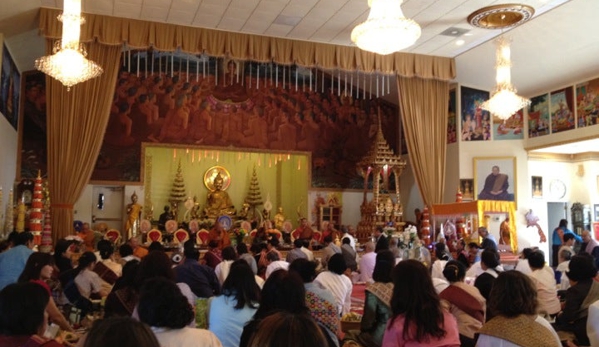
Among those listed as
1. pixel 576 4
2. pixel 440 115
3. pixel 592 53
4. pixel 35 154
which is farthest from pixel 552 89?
pixel 35 154

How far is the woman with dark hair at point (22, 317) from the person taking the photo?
8.01 feet

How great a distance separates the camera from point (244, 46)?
11.5m

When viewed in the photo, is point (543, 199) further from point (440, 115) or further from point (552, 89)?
point (440, 115)

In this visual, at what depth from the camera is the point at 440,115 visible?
13.4 meters

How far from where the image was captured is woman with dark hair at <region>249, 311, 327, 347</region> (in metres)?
1.57

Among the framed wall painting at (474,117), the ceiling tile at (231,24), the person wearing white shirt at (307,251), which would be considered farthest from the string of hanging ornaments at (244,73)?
the person wearing white shirt at (307,251)

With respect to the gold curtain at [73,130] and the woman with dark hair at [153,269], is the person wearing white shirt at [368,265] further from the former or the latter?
the gold curtain at [73,130]

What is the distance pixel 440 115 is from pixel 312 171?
5.02 metres

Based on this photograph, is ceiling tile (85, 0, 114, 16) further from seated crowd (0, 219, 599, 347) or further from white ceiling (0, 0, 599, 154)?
seated crowd (0, 219, 599, 347)

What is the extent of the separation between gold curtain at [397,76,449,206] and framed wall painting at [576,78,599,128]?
302 cm

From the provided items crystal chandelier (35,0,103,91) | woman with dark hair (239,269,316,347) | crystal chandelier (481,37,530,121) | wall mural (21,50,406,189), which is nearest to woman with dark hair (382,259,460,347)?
woman with dark hair (239,269,316,347)

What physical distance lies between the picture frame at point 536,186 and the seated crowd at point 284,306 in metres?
9.28

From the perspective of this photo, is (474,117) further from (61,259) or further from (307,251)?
(61,259)

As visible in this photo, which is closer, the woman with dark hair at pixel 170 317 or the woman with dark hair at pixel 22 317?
the woman with dark hair at pixel 22 317
